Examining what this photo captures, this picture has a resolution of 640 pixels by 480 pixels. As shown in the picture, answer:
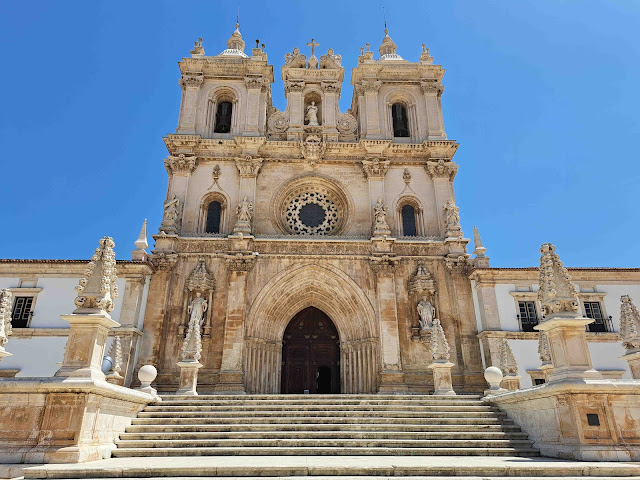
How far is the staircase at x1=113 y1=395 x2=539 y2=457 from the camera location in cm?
→ 1005


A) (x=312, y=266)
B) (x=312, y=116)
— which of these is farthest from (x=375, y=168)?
(x=312, y=266)

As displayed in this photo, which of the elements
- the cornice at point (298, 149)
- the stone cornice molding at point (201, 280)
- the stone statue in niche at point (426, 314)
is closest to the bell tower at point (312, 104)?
the cornice at point (298, 149)

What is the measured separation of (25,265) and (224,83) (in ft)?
50.9

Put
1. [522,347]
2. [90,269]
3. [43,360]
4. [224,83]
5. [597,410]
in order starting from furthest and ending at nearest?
[224,83] < [522,347] < [43,360] < [90,269] < [597,410]

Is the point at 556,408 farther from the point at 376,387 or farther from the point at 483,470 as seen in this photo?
the point at 376,387

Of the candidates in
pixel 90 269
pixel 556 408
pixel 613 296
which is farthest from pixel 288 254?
pixel 613 296

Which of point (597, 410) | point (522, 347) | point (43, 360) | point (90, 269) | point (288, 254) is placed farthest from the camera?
point (288, 254)

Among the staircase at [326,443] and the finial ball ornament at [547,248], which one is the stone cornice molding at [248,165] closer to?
the staircase at [326,443]

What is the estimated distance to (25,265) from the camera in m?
20.3

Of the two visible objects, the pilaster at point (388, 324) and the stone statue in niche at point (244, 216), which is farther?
the stone statue in niche at point (244, 216)

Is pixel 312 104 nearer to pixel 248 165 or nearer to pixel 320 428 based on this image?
pixel 248 165

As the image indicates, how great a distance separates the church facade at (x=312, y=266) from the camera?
771 inches

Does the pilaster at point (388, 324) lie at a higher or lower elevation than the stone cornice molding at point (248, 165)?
lower

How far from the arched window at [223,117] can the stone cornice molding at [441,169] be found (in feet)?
42.0
